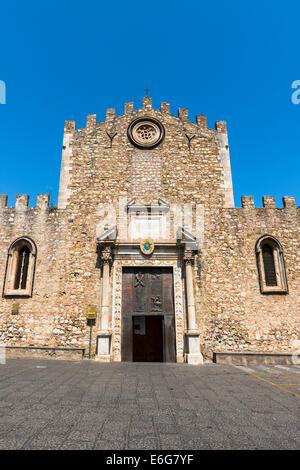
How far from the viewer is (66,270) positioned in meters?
10.4

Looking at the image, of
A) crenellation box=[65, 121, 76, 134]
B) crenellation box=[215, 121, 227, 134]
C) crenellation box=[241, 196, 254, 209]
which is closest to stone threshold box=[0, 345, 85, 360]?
crenellation box=[241, 196, 254, 209]

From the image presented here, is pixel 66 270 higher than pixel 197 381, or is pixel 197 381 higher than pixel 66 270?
pixel 66 270

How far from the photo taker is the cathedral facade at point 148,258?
31.9 feet

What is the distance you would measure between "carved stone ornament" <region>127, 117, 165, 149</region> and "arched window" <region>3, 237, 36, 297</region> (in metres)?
6.50

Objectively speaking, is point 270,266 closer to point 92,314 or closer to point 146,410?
point 92,314

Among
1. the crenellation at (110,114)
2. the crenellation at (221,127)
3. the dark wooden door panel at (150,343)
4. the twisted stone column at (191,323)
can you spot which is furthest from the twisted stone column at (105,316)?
the crenellation at (221,127)

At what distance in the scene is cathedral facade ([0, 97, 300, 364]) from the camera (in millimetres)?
9734

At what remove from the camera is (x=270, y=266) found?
10.8 meters

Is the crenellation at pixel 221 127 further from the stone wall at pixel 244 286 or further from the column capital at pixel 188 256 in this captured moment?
the column capital at pixel 188 256

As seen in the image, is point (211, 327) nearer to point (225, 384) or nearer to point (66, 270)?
point (225, 384)

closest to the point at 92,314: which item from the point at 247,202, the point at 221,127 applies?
the point at 247,202

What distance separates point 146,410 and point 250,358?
6.42m
